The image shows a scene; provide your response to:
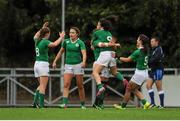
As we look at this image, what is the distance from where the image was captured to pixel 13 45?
42.1m

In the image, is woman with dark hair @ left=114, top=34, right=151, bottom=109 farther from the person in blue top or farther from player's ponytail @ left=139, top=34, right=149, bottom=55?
the person in blue top

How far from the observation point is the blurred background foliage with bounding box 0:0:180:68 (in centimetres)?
3541

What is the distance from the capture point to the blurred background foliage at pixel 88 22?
116 ft

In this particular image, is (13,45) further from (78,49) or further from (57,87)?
(78,49)

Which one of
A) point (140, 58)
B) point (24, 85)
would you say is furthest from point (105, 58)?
point (24, 85)

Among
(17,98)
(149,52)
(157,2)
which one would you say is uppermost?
(157,2)

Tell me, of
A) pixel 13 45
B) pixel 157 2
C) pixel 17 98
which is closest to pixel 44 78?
pixel 17 98

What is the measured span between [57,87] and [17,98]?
1.65 m

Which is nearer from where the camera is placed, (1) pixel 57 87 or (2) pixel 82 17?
(1) pixel 57 87

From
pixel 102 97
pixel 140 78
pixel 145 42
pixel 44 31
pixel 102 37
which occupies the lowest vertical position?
pixel 102 97

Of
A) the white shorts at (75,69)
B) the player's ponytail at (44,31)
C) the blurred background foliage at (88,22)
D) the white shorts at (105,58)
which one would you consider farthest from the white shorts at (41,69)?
the blurred background foliage at (88,22)

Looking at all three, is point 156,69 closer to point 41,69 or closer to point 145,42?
point 145,42

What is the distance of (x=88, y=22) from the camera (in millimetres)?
37062

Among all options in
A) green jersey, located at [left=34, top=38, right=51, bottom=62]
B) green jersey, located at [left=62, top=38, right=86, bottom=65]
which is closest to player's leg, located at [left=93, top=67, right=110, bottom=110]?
green jersey, located at [left=62, top=38, right=86, bottom=65]
